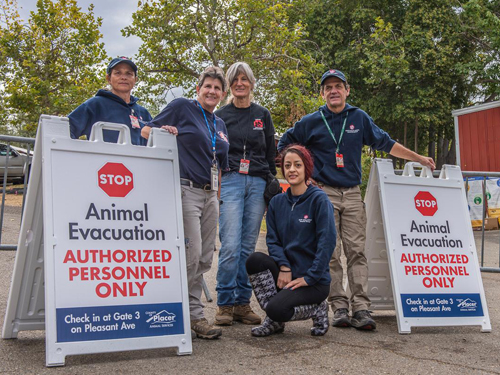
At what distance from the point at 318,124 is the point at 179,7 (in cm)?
1308

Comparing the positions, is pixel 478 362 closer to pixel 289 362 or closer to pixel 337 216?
pixel 289 362

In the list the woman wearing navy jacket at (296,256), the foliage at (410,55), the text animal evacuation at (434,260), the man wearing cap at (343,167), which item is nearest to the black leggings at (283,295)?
the woman wearing navy jacket at (296,256)

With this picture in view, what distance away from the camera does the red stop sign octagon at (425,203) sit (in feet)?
15.6

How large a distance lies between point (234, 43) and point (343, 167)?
12.7 metres

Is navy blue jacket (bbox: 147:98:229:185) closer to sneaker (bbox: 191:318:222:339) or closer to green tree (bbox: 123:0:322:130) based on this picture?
sneaker (bbox: 191:318:222:339)

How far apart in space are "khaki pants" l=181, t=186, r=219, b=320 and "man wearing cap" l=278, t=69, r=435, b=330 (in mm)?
1099

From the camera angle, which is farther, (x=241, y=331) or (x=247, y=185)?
(x=247, y=185)

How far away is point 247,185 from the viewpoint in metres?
4.54

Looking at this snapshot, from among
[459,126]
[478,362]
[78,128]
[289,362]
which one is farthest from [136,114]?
[459,126]

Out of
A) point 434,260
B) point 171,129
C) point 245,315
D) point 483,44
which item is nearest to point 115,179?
point 171,129

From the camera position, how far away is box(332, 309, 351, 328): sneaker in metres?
→ 4.42

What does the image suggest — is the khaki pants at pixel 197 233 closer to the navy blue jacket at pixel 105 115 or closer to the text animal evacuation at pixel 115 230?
the text animal evacuation at pixel 115 230

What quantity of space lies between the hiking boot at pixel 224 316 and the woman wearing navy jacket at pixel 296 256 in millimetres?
391

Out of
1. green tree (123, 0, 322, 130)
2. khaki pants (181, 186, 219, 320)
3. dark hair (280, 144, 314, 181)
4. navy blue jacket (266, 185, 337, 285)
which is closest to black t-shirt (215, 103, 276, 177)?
dark hair (280, 144, 314, 181)
